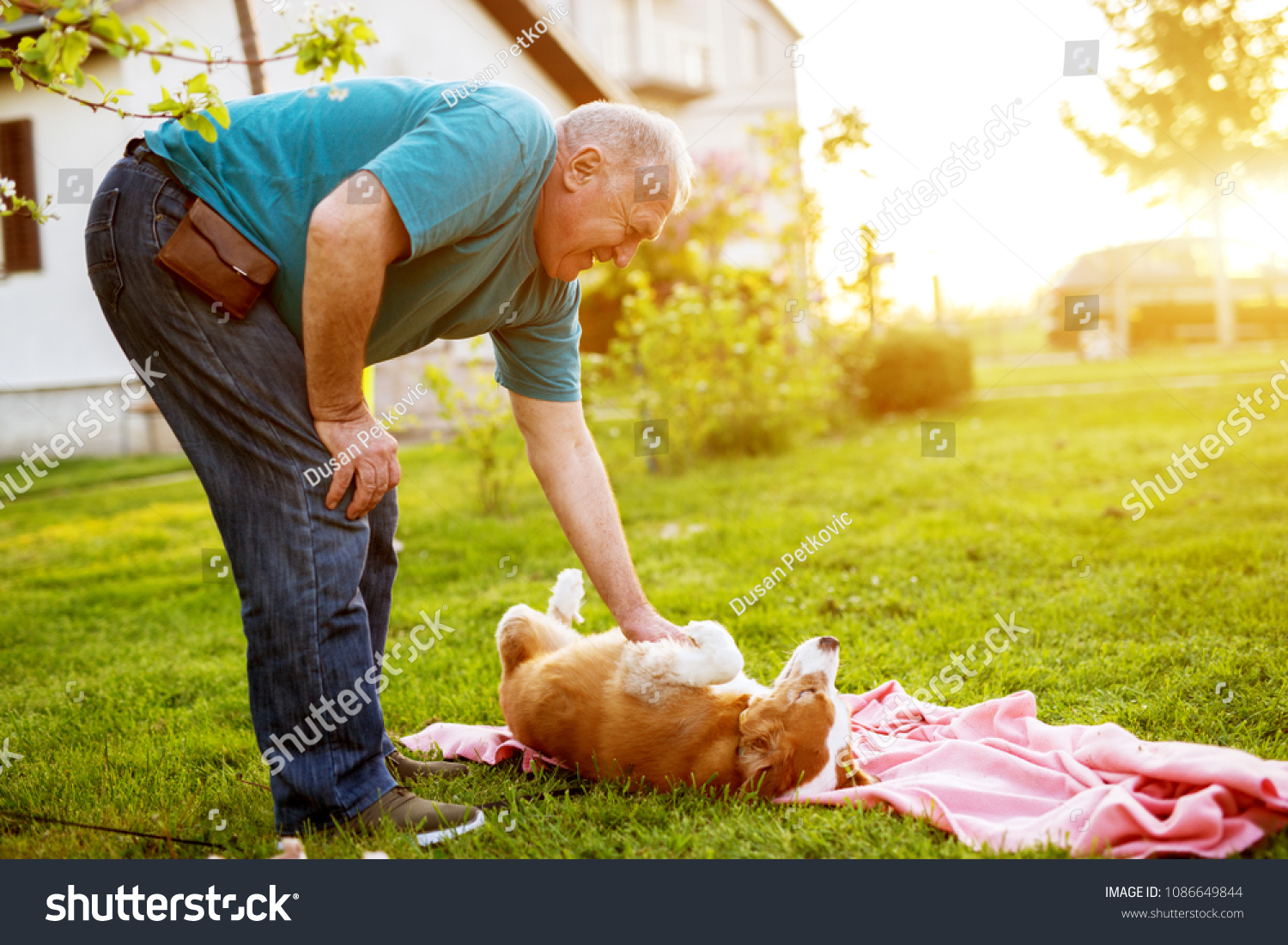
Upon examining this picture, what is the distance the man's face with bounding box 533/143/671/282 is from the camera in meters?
2.23

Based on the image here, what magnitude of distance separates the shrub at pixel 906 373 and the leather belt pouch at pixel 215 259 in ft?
27.4

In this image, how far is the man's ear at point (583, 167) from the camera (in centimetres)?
221

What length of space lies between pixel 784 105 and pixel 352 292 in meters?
20.5

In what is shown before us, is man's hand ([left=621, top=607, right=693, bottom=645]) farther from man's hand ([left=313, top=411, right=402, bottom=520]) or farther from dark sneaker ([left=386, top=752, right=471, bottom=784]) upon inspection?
man's hand ([left=313, top=411, right=402, bottom=520])

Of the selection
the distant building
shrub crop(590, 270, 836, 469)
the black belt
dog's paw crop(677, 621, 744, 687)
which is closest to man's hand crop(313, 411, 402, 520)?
the black belt

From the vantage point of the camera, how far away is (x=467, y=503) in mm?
6789

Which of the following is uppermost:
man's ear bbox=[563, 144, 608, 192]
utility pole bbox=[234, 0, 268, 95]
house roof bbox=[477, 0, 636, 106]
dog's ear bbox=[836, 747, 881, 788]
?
house roof bbox=[477, 0, 636, 106]

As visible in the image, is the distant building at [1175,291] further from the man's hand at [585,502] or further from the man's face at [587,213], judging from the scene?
the man's face at [587,213]

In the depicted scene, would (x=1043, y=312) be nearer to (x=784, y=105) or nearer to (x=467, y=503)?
(x=784, y=105)

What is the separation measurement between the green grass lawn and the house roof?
23.3 ft

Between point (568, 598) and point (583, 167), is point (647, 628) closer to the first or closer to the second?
point (568, 598)

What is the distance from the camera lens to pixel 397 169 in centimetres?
183

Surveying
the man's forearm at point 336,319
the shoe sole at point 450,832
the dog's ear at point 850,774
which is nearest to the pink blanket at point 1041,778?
the dog's ear at point 850,774
